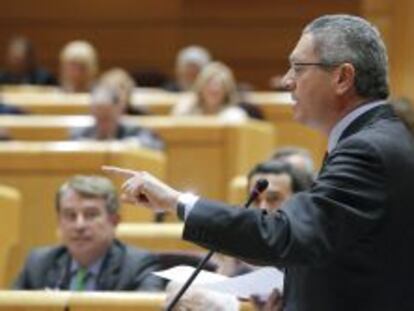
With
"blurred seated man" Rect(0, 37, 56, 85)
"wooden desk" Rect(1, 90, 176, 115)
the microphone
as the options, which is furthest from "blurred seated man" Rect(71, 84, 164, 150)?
the microphone

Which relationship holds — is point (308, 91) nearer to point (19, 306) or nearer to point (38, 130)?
point (19, 306)

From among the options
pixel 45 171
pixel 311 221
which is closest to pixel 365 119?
pixel 311 221

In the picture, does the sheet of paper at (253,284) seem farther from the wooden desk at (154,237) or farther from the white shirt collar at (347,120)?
the wooden desk at (154,237)

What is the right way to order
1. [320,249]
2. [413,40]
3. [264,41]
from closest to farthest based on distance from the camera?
[320,249], [413,40], [264,41]

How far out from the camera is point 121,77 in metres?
7.60

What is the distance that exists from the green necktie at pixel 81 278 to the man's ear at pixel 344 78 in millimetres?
2354

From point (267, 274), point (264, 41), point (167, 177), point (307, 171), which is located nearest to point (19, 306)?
point (267, 274)

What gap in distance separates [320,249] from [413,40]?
5364 mm

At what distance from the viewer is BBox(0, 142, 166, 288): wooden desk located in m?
5.72

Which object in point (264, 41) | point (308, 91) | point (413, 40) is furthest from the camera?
point (264, 41)

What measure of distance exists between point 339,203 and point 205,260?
32 centimetres

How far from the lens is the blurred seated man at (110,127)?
6.58 m

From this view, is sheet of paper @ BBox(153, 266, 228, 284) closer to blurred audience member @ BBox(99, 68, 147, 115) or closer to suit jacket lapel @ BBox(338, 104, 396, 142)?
suit jacket lapel @ BBox(338, 104, 396, 142)

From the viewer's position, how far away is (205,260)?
237 cm
